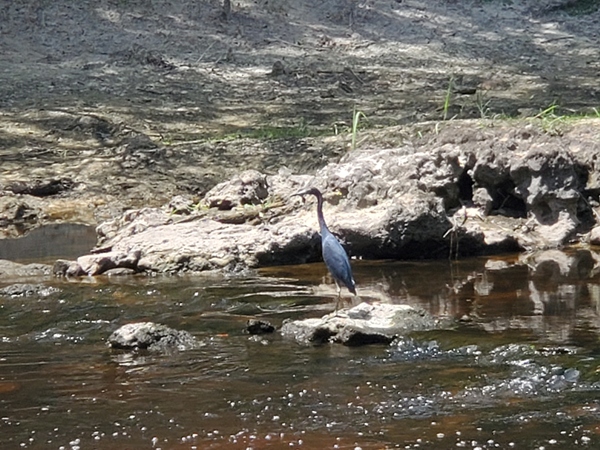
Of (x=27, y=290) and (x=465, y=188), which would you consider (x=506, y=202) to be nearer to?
(x=465, y=188)

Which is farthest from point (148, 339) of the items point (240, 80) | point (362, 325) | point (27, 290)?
point (240, 80)

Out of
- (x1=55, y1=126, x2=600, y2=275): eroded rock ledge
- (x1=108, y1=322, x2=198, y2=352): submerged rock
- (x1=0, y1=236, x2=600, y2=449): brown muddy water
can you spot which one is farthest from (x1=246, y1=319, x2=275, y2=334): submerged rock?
(x1=55, y1=126, x2=600, y2=275): eroded rock ledge

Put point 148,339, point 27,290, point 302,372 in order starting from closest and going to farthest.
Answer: point 302,372, point 148,339, point 27,290

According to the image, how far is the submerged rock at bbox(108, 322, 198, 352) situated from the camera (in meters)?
6.42

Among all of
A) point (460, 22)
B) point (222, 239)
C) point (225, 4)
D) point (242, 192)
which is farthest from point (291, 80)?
point (222, 239)

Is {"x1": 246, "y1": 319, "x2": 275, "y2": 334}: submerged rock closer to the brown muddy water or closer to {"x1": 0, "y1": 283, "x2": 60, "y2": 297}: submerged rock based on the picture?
the brown muddy water

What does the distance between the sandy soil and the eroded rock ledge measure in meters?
1.32

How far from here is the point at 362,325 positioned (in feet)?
21.3

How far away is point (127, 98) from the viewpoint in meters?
14.7

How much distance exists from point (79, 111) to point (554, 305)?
7.92m

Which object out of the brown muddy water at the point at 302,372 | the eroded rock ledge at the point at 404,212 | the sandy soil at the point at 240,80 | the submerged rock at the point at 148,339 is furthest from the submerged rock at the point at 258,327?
the sandy soil at the point at 240,80

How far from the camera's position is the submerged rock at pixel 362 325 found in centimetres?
633

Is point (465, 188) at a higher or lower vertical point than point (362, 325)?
→ higher

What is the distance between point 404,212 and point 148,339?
2829 mm
